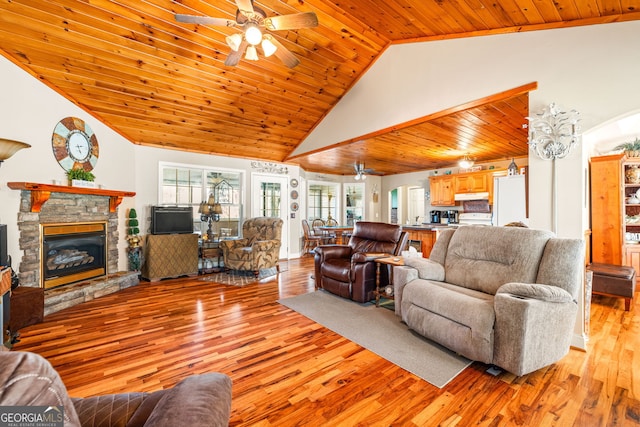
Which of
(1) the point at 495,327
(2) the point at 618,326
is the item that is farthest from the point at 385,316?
(2) the point at 618,326

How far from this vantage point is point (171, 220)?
4855 mm

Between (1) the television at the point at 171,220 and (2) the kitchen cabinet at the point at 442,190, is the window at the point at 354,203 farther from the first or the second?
(1) the television at the point at 171,220

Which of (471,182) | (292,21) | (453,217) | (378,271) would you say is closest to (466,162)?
(471,182)

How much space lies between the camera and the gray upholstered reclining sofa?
193 cm

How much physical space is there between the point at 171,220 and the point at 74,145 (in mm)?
1671

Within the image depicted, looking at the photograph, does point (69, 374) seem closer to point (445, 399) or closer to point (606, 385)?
Answer: point (445, 399)

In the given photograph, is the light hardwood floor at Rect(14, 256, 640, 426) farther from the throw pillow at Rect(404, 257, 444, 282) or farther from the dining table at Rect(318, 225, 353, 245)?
the dining table at Rect(318, 225, 353, 245)

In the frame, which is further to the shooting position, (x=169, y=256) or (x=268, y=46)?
(x=169, y=256)

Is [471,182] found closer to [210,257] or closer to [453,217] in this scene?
[453,217]

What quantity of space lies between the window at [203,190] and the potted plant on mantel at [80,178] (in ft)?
4.68

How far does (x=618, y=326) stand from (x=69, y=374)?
4874 millimetres

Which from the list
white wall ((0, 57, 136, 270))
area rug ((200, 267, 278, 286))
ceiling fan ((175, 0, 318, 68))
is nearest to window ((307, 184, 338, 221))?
area rug ((200, 267, 278, 286))

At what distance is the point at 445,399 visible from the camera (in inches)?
70.6

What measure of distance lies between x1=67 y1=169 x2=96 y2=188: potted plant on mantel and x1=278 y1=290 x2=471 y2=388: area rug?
2954mm
